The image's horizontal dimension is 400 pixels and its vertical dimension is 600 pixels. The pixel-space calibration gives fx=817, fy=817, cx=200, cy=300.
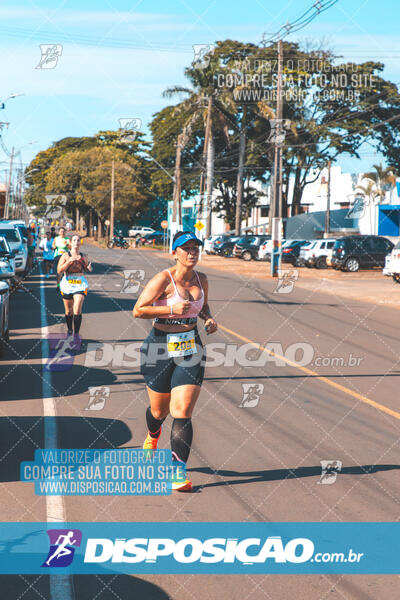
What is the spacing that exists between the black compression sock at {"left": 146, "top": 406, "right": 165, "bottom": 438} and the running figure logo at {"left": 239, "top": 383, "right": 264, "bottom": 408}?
2.56m

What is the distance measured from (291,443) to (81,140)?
373 ft

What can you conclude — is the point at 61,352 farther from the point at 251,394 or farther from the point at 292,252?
the point at 292,252

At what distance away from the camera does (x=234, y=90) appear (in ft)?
187

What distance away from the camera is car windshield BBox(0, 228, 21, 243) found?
1139 inches

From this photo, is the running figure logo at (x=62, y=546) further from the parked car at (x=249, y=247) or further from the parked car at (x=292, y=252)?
the parked car at (x=249, y=247)

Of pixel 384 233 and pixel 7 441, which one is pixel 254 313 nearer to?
pixel 7 441

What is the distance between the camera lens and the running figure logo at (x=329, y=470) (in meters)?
6.44

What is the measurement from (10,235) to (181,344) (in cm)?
2382

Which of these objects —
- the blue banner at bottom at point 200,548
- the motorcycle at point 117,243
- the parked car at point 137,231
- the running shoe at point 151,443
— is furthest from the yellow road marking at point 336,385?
the parked car at point 137,231

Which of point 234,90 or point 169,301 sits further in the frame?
point 234,90

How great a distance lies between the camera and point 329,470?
671 centimetres

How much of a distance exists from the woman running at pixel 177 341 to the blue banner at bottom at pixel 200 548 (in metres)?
1.01

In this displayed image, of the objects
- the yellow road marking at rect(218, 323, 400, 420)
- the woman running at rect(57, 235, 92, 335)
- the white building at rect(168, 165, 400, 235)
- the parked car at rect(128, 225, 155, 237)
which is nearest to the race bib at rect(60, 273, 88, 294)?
the woman running at rect(57, 235, 92, 335)

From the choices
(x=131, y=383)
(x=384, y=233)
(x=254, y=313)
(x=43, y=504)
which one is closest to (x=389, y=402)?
(x=131, y=383)
